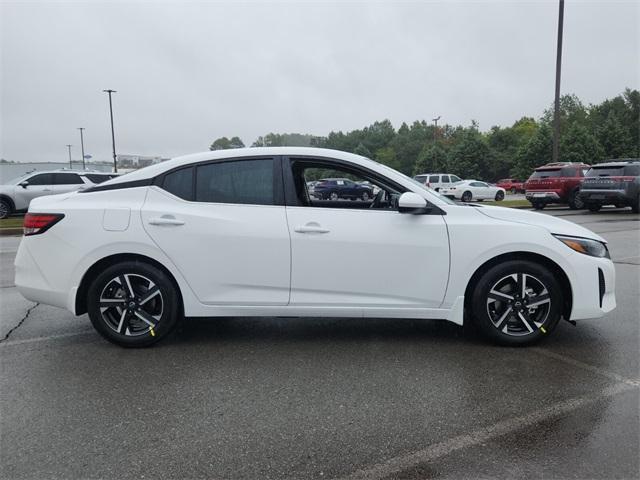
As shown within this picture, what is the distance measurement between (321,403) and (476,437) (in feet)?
3.02

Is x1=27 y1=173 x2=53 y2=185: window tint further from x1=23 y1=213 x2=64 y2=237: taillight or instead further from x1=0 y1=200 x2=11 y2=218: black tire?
x1=23 y1=213 x2=64 y2=237: taillight

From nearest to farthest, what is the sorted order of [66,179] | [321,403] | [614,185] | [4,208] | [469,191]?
[321,403]
[614,185]
[4,208]
[66,179]
[469,191]

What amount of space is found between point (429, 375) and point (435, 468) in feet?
3.59

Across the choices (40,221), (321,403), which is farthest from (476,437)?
(40,221)

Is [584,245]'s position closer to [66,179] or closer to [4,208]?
[66,179]

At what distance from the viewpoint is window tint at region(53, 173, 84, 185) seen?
17.4m

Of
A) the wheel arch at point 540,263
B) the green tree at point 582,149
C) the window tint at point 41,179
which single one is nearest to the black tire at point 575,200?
the wheel arch at point 540,263

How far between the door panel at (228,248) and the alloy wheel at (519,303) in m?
1.66

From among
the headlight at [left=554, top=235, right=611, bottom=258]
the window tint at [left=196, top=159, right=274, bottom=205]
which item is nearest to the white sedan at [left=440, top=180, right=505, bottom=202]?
the headlight at [left=554, top=235, right=611, bottom=258]

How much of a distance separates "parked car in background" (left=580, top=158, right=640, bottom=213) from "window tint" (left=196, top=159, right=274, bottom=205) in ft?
51.2

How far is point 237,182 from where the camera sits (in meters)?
3.93

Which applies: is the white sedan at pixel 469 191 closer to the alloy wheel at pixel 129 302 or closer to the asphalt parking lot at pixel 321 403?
the asphalt parking lot at pixel 321 403

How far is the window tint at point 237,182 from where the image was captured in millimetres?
3900

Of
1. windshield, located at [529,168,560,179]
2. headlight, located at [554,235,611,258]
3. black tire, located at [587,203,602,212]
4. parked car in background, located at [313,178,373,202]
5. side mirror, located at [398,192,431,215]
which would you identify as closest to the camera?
side mirror, located at [398,192,431,215]
